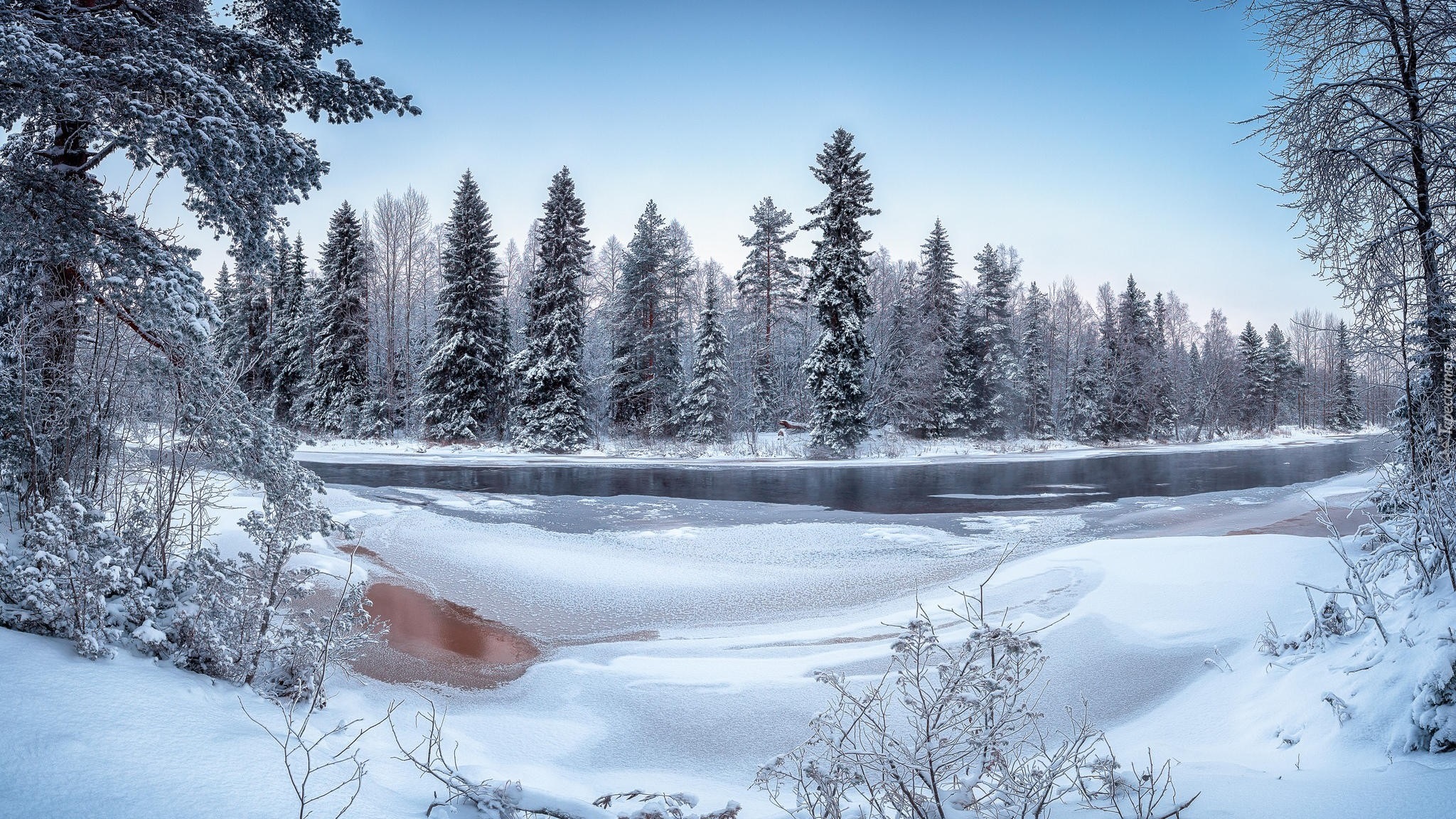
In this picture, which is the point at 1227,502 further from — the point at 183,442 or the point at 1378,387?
the point at 183,442

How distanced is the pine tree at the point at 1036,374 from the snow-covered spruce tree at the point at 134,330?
121 feet

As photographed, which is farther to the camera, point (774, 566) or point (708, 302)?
point (708, 302)

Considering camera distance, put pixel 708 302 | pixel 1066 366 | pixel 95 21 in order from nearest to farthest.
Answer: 1. pixel 95 21
2. pixel 708 302
3. pixel 1066 366

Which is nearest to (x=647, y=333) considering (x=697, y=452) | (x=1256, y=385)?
(x=697, y=452)

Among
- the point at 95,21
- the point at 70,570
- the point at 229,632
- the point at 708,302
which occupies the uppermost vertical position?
the point at 708,302

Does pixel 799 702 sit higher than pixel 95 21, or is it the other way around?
pixel 95 21

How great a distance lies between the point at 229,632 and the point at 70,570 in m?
0.87

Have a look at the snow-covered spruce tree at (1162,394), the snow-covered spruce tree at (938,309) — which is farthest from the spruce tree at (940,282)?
→ the snow-covered spruce tree at (1162,394)

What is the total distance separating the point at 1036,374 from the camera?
37.3m

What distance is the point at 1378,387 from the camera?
20.5ft

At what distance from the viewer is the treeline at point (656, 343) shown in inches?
1027

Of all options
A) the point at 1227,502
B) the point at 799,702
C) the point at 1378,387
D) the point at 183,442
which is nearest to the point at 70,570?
the point at 183,442

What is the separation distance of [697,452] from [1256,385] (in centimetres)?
4609

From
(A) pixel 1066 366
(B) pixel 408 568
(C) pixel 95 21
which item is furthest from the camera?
(A) pixel 1066 366
